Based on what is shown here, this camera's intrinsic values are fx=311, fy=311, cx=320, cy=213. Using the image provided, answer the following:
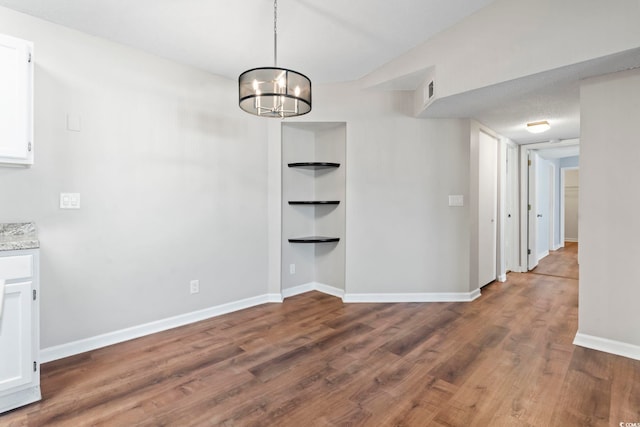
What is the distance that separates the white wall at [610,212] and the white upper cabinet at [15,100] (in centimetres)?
390

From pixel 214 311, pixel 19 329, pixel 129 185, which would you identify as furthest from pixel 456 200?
pixel 19 329

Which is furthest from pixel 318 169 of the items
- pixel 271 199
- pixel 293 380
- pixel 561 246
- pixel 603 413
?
pixel 561 246

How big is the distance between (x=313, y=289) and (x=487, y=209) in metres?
2.56

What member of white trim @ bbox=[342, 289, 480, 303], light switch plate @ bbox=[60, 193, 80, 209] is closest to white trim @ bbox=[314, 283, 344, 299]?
white trim @ bbox=[342, 289, 480, 303]

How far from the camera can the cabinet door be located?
1679mm

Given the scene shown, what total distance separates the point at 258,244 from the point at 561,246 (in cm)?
771

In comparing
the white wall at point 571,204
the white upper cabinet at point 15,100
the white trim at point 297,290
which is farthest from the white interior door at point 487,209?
the white wall at point 571,204

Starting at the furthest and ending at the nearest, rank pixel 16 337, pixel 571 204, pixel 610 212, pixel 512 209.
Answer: pixel 571 204 → pixel 512 209 → pixel 610 212 → pixel 16 337

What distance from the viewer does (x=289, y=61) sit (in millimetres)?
3072

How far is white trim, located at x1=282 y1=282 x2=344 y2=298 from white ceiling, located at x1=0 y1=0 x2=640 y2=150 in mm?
2362

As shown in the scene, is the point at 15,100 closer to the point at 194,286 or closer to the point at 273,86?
the point at 273,86

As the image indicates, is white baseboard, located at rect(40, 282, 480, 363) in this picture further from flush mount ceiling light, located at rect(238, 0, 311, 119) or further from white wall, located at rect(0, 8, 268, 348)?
flush mount ceiling light, located at rect(238, 0, 311, 119)

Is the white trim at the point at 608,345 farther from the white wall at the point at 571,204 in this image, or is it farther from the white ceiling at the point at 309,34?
the white wall at the point at 571,204

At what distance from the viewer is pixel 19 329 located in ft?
5.65
